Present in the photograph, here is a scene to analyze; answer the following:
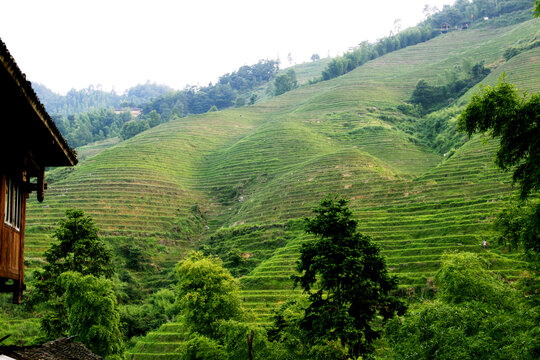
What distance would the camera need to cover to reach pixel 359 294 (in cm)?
1994

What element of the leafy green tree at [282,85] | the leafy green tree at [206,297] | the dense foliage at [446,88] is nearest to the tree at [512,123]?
the leafy green tree at [206,297]

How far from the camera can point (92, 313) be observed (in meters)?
26.2

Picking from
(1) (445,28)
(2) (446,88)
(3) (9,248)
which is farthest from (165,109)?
(3) (9,248)

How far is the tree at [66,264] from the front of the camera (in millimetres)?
28875

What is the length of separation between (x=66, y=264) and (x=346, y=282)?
18.6m

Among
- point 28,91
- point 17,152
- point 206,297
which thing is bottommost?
point 206,297

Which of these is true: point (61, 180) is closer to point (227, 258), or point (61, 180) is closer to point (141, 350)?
point (227, 258)

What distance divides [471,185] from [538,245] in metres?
40.0

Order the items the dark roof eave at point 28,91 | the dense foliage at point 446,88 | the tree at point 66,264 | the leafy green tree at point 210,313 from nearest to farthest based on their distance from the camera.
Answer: the dark roof eave at point 28,91 < the leafy green tree at point 210,313 < the tree at point 66,264 < the dense foliage at point 446,88

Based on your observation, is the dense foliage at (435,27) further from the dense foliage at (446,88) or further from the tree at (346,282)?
the tree at (346,282)

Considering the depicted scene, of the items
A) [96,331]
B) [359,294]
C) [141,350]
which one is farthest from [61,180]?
[359,294]

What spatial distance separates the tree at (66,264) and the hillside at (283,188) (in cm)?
797

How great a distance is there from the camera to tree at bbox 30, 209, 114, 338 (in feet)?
94.7

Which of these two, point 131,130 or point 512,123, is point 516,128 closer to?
point 512,123
